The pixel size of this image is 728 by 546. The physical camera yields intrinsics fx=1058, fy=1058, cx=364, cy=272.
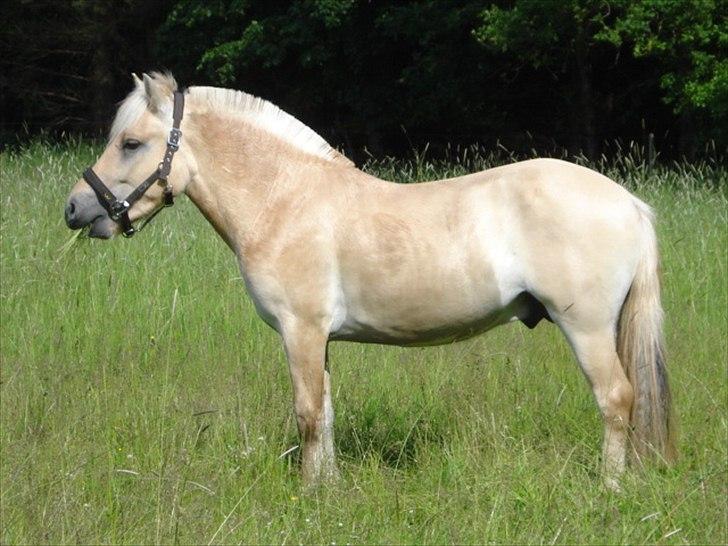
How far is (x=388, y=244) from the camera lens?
4.53 meters

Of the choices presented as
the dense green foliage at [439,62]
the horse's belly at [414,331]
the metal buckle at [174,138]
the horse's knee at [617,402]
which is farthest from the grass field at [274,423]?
the dense green foliage at [439,62]

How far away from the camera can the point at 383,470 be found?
4.75 meters

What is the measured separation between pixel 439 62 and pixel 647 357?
1392cm

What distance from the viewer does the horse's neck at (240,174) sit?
4.71 meters

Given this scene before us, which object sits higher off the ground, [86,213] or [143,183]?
[143,183]

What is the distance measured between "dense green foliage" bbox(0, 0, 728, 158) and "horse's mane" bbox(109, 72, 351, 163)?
9981mm

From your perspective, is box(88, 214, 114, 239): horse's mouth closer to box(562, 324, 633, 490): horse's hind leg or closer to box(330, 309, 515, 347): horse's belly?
box(330, 309, 515, 347): horse's belly

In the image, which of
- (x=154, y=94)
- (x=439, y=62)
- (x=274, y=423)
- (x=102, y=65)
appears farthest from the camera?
(x=102, y=65)

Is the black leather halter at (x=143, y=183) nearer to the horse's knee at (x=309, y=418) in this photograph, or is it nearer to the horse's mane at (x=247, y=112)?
the horse's mane at (x=247, y=112)

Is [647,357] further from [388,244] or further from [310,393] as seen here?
[310,393]

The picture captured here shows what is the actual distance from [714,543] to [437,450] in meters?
1.42

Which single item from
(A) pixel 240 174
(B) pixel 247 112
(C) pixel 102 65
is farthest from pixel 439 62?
(A) pixel 240 174

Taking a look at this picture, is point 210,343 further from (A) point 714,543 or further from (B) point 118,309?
(A) point 714,543

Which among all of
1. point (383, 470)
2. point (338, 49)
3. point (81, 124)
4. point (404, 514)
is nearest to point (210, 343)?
point (383, 470)
